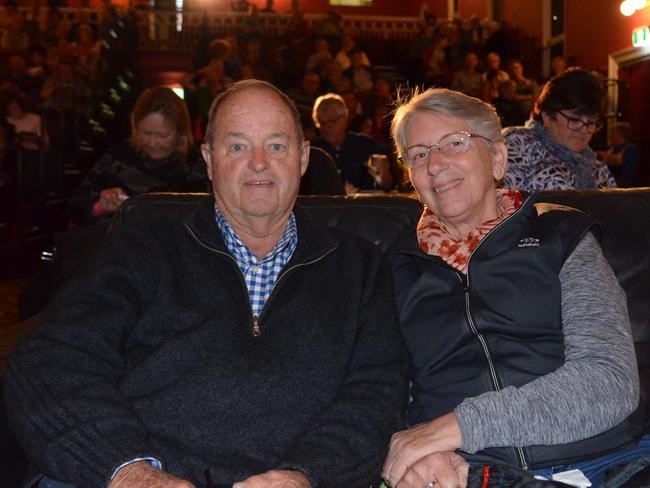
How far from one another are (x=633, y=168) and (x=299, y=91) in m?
4.31

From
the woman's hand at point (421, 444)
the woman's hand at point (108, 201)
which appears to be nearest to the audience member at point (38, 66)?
the woman's hand at point (108, 201)

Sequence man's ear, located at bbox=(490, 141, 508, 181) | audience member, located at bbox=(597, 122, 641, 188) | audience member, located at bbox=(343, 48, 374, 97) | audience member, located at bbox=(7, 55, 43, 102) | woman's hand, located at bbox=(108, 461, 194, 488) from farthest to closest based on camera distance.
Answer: audience member, located at bbox=(343, 48, 374, 97)
audience member, located at bbox=(7, 55, 43, 102)
audience member, located at bbox=(597, 122, 641, 188)
man's ear, located at bbox=(490, 141, 508, 181)
woman's hand, located at bbox=(108, 461, 194, 488)

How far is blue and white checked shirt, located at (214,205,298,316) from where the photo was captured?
1.86 metres

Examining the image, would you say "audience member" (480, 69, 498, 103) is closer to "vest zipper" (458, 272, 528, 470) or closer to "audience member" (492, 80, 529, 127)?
"audience member" (492, 80, 529, 127)

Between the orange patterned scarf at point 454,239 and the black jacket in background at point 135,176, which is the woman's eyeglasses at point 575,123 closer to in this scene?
the orange patterned scarf at point 454,239

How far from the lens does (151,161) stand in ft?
11.5

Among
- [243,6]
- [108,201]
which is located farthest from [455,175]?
[243,6]

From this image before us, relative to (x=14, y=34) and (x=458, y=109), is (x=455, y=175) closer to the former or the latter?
(x=458, y=109)

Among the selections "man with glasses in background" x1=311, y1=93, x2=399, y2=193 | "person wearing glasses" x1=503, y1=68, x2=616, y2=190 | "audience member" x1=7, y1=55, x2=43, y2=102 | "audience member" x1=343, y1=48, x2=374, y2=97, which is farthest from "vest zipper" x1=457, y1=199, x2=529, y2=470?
"audience member" x1=343, y1=48, x2=374, y2=97

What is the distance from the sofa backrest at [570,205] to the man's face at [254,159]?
0.32 metres

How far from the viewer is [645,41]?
1021cm

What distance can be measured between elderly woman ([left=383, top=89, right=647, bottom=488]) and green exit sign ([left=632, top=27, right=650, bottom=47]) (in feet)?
30.1

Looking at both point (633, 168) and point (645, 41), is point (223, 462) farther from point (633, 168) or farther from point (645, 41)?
point (645, 41)

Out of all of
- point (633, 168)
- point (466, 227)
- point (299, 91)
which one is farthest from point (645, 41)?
point (466, 227)
